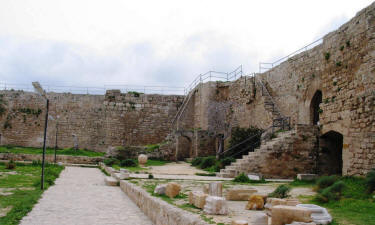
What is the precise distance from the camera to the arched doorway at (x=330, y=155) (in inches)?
572

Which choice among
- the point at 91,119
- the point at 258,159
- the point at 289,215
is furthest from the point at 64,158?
the point at 289,215

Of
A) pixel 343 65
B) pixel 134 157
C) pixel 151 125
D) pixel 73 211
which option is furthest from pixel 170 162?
pixel 73 211

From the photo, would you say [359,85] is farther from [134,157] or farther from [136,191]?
[134,157]

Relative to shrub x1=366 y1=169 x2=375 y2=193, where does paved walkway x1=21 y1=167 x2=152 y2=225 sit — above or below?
below

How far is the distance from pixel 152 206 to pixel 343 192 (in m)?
4.38

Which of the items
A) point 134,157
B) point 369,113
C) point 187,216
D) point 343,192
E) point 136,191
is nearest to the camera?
point 187,216

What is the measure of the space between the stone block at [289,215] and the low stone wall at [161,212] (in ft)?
2.85

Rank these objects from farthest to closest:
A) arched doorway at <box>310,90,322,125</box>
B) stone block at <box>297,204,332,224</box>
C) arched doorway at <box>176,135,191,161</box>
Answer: arched doorway at <box>176,135,191,161</box>
arched doorway at <box>310,90,322,125</box>
stone block at <box>297,204,332,224</box>

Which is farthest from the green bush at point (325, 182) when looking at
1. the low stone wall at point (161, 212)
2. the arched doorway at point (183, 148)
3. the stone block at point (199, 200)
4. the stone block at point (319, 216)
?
the arched doorway at point (183, 148)

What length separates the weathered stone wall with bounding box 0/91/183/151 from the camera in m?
30.6

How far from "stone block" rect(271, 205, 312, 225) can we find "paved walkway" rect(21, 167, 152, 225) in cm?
303

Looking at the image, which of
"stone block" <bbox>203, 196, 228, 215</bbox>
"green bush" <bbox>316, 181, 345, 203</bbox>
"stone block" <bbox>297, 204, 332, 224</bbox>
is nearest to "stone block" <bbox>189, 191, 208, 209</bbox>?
"stone block" <bbox>203, 196, 228, 215</bbox>

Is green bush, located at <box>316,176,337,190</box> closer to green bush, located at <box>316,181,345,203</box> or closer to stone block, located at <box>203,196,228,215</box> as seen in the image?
green bush, located at <box>316,181,345,203</box>

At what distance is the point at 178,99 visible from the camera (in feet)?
104
